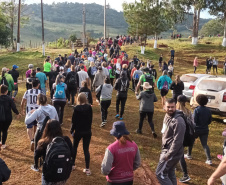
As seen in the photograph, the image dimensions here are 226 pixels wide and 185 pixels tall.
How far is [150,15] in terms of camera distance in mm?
39125

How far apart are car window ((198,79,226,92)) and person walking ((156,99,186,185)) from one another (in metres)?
6.35

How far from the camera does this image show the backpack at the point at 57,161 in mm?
3613

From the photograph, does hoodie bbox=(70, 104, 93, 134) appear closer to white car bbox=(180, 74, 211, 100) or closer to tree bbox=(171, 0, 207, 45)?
white car bbox=(180, 74, 211, 100)

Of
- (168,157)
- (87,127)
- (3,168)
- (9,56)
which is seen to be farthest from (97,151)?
(9,56)

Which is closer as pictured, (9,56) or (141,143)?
(141,143)

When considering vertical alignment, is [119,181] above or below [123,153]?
below

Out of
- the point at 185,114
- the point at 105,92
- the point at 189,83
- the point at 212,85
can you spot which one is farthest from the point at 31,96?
the point at 189,83

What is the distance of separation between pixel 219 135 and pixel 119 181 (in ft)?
21.9

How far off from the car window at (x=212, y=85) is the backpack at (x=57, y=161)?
803 centimetres

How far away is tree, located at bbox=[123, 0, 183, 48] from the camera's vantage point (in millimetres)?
39062

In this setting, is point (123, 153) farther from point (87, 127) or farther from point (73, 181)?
point (73, 181)

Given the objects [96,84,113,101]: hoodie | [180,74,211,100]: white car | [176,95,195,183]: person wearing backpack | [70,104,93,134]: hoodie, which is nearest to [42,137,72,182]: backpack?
[70,104,93,134]: hoodie

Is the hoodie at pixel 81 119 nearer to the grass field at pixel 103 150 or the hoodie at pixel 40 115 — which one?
the hoodie at pixel 40 115

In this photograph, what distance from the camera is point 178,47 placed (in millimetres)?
38094
